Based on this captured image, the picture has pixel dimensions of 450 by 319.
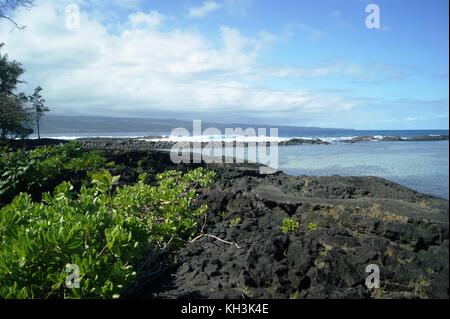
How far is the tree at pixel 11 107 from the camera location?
64.6 ft

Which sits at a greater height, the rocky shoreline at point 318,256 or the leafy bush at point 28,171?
the leafy bush at point 28,171

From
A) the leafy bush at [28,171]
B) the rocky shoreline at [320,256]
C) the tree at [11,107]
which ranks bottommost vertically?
the rocky shoreline at [320,256]

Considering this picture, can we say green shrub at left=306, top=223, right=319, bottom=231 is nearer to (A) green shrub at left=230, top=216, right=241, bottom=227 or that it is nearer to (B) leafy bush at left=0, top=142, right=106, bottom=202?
(A) green shrub at left=230, top=216, right=241, bottom=227

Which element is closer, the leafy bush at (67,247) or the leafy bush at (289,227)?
the leafy bush at (67,247)

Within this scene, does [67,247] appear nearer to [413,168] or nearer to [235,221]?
[235,221]

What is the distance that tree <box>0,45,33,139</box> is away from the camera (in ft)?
64.6

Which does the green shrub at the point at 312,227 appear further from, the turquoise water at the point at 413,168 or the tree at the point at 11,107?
the tree at the point at 11,107

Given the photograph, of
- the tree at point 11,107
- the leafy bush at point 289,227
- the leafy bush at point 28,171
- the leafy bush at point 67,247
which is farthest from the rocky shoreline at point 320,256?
the tree at point 11,107

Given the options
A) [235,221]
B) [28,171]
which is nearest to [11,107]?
[28,171]

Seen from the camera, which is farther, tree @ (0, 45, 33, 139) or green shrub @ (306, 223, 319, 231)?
tree @ (0, 45, 33, 139)

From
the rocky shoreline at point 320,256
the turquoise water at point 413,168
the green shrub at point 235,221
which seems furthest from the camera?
the green shrub at point 235,221

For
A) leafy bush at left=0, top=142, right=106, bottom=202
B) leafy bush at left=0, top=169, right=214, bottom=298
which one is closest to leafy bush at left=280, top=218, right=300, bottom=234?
leafy bush at left=0, top=169, right=214, bottom=298
